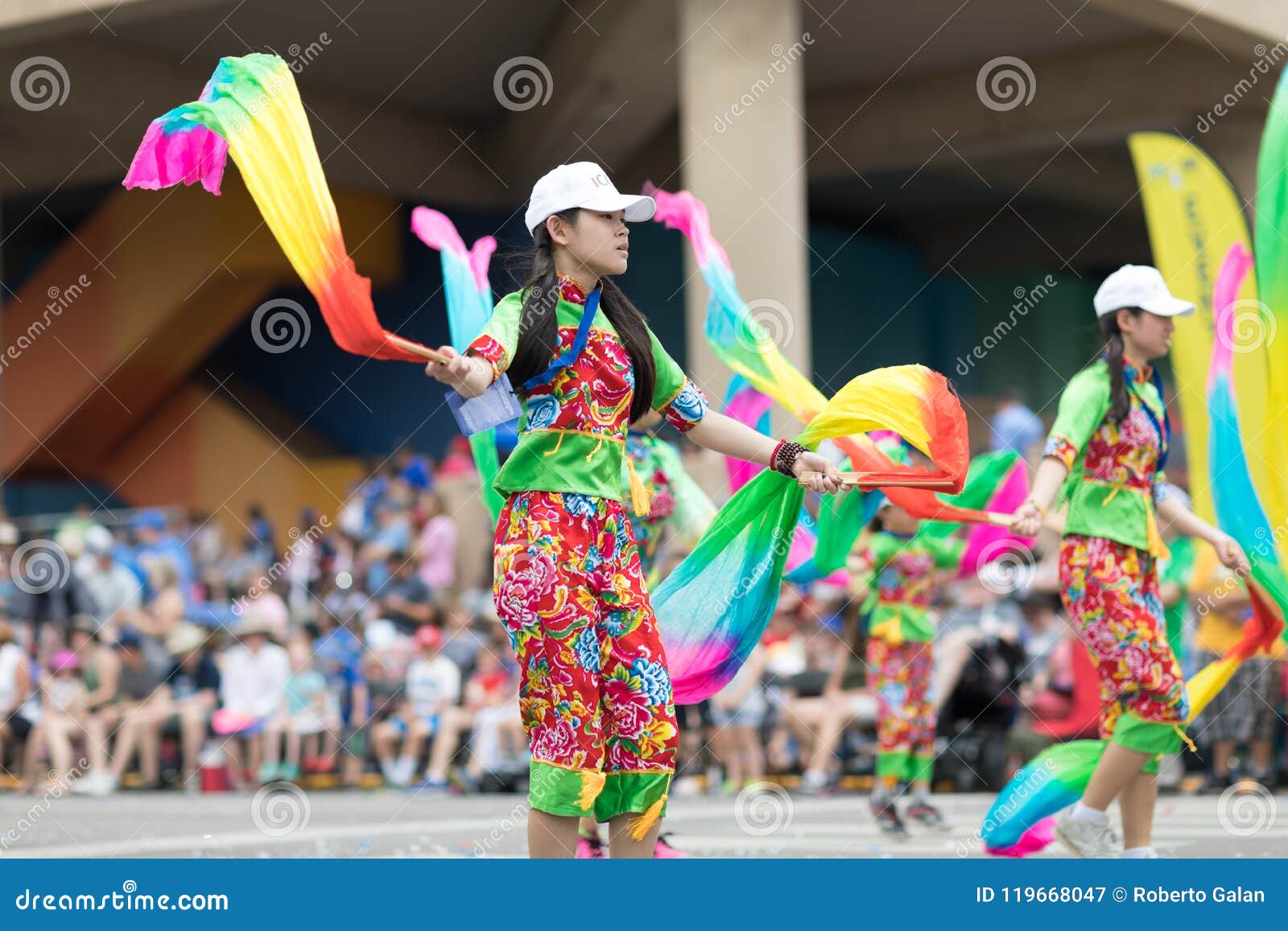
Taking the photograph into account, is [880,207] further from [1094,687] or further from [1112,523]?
[1112,523]

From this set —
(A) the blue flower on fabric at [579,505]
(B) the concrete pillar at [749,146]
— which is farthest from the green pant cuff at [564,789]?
(B) the concrete pillar at [749,146]

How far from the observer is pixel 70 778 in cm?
1299

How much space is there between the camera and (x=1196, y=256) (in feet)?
25.5

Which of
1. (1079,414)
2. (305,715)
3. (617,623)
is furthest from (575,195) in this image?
(305,715)

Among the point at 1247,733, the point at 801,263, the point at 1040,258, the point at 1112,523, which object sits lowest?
the point at 1247,733

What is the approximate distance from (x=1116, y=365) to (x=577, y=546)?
105 inches

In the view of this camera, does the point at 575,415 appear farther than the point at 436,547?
No

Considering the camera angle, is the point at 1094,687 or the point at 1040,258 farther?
the point at 1040,258

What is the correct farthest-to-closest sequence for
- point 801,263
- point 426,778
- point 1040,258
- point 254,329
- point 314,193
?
point 1040,258
point 254,329
point 801,263
point 426,778
point 314,193

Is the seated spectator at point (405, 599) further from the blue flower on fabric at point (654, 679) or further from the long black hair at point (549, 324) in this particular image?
the blue flower on fabric at point (654, 679)

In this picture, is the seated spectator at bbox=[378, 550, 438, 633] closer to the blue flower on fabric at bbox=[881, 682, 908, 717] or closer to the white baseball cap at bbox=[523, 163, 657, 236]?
the blue flower on fabric at bbox=[881, 682, 908, 717]

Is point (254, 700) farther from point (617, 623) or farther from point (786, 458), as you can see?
point (617, 623)

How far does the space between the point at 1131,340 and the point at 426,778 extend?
24.7 ft

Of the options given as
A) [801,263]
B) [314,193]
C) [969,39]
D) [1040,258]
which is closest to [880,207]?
[1040,258]
